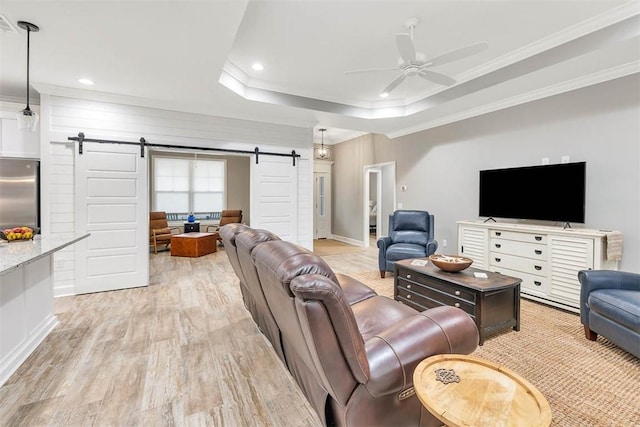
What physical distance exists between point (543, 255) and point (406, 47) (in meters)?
2.87

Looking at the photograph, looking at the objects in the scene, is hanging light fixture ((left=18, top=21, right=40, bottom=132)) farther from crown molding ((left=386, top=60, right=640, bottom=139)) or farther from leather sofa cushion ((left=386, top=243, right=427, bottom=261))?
crown molding ((left=386, top=60, right=640, bottom=139))

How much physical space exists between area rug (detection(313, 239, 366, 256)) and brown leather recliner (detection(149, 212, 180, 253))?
3458 millimetres

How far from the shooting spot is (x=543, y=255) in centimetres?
347

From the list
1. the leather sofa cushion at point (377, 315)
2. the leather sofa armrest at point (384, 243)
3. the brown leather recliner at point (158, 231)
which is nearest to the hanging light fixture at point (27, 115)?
the leather sofa cushion at point (377, 315)

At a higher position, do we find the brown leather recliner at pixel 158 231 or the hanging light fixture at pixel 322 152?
the hanging light fixture at pixel 322 152

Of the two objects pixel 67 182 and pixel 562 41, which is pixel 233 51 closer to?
pixel 67 182

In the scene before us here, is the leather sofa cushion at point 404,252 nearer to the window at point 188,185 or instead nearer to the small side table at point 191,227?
the small side table at point 191,227

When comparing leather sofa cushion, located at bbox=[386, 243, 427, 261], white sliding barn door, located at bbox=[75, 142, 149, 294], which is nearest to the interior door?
leather sofa cushion, located at bbox=[386, 243, 427, 261]

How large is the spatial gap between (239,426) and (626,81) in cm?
488

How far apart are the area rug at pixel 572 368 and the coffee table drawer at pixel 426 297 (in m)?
0.35

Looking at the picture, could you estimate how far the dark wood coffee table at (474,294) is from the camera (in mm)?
2521

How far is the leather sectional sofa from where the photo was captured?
116 centimetres

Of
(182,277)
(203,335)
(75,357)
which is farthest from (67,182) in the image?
(203,335)

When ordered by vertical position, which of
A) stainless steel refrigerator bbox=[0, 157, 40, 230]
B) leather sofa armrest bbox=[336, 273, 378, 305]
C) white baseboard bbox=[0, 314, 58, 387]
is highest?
stainless steel refrigerator bbox=[0, 157, 40, 230]
